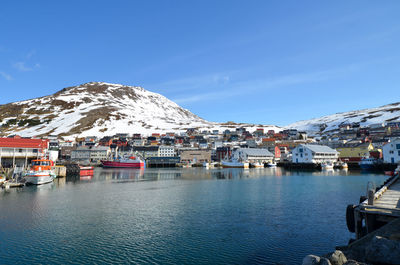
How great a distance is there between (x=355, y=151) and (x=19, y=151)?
111 meters

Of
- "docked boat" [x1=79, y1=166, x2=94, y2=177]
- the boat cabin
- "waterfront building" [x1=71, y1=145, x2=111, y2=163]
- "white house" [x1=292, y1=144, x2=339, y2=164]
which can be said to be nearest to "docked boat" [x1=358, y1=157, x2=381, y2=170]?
"white house" [x1=292, y1=144, x2=339, y2=164]

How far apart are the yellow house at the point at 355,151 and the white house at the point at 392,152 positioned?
15.2 meters

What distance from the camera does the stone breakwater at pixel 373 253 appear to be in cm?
1002

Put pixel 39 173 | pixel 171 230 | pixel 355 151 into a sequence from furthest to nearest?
pixel 355 151
pixel 39 173
pixel 171 230

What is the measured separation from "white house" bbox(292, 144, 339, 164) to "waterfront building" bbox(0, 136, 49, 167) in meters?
87.3

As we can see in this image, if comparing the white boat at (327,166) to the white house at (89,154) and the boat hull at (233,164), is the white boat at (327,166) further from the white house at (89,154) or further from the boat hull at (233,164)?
the white house at (89,154)

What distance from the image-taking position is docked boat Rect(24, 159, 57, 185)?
1757 inches

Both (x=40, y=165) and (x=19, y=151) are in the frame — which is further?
(x=19, y=151)

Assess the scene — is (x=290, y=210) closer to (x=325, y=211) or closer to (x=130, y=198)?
(x=325, y=211)

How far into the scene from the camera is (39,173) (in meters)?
45.2

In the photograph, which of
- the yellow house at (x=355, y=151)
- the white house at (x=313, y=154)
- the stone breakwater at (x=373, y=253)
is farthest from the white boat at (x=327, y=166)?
the stone breakwater at (x=373, y=253)

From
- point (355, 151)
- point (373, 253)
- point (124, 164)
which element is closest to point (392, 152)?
point (355, 151)

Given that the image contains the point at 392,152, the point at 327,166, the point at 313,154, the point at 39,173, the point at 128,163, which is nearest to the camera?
the point at 39,173

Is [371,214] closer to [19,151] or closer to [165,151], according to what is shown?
[19,151]
